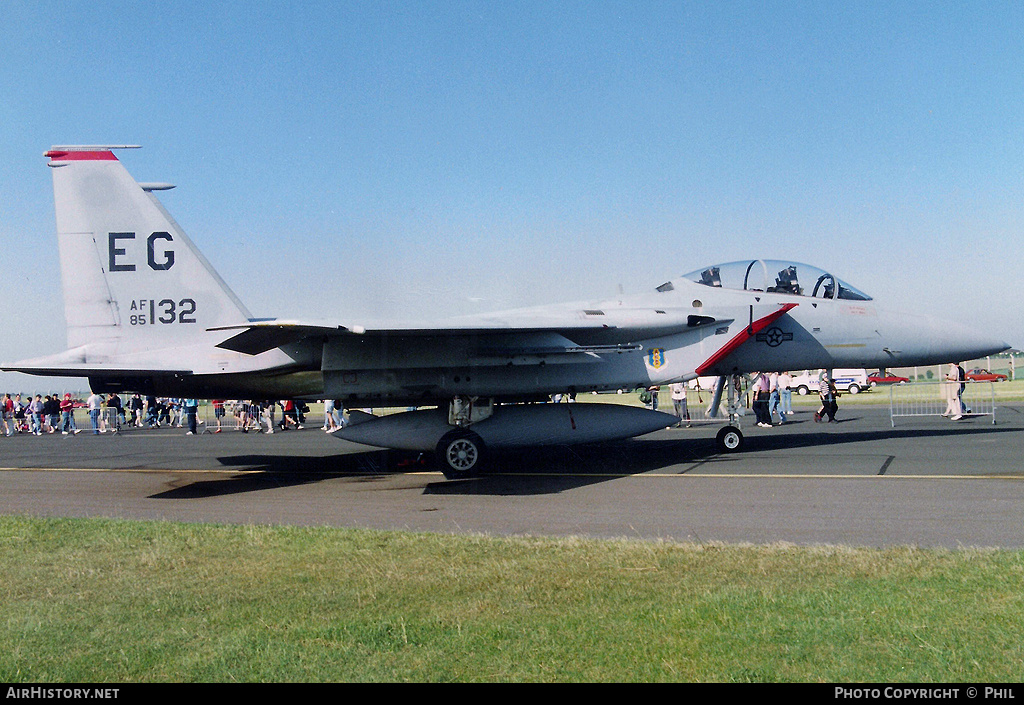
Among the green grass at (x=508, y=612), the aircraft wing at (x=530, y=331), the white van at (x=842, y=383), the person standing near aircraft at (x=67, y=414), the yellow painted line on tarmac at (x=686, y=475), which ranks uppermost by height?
the aircraft wing at (x=530, y=331)

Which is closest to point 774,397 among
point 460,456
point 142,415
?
point 460,456

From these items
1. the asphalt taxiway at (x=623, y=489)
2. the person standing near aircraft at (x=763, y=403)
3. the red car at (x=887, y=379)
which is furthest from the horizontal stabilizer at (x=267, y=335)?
the red car at (x=887, y=379)

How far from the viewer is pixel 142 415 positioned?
35125mm

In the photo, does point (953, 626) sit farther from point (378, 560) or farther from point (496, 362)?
point (496, 362)

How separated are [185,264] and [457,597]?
31.7 feet

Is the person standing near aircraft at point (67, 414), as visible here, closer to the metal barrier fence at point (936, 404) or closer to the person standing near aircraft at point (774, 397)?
the person standing near aircraft at point (774, 397)

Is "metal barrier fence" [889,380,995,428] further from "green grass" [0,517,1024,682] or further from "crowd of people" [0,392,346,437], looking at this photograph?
"crowd of people" [0,392,346,437]

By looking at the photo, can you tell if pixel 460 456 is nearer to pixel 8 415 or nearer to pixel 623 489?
pixel 623 489

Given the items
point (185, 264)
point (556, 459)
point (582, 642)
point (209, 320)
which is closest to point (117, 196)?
point (185, 264)

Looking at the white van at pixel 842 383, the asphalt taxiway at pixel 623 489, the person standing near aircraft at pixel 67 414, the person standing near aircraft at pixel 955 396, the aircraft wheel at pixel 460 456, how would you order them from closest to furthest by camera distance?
Result: the asphalt taxiway at pixel 623 489
the aircraft wheel at pixel 460 456
the person standing near aircraft at pixel 955 396
the person standing near aircraft at pixel 67 414
the white van at pixel 842 383

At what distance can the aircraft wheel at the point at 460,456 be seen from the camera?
12016 millimetres

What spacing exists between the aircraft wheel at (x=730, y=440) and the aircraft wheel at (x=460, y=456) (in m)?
4.89

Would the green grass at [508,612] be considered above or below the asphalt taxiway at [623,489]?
above

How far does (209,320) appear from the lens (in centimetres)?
1291
